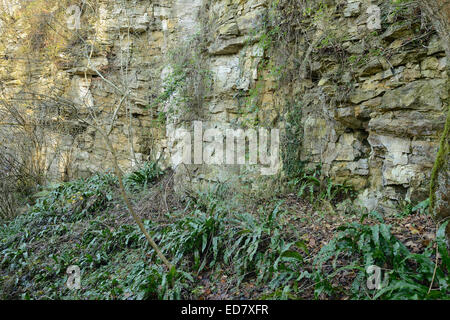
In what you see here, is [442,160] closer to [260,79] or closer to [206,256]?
[206,256]

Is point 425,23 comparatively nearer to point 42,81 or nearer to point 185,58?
point 185,58

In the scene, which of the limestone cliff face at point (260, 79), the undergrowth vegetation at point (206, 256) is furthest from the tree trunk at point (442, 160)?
the limestone cliff face at point (260, 79)

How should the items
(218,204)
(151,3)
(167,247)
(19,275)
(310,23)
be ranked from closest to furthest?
(167,247), (19,275), (218,204), (310,23), (151,3)

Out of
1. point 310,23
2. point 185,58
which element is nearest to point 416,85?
point 310,23

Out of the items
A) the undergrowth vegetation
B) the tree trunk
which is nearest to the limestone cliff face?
the undergrowth vegetation

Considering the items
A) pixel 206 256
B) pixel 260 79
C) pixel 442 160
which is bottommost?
pixel 206 256

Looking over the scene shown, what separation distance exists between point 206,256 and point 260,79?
4001 mm

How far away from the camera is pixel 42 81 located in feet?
32.5

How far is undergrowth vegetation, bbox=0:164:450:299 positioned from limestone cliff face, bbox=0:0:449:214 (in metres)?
1.00

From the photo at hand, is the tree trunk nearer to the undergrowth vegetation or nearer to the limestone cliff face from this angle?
the undergrowth vegetation

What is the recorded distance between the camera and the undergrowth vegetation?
2900mm

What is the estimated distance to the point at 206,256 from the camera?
423 cm

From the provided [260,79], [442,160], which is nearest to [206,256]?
[442,160]

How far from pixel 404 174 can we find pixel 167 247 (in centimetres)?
387
